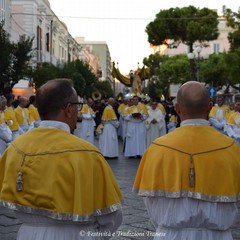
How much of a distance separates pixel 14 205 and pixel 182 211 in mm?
1059

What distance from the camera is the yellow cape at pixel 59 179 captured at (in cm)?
319

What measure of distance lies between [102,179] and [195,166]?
2.16 ft

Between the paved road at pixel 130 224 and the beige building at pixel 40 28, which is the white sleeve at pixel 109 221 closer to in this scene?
the paved road at pixel 130 224

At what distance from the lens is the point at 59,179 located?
3201mm

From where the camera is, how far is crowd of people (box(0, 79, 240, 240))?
3217 millimetres

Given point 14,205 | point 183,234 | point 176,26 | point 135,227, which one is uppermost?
point 176,26

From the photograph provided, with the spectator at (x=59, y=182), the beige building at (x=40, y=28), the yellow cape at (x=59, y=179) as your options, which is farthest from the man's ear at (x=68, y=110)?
the beige building at (x=40, y=28)

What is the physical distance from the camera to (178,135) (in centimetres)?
375

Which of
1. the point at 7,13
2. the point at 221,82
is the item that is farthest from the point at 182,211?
the point at 221,82

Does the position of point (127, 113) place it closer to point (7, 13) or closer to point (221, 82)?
point (7, 13)

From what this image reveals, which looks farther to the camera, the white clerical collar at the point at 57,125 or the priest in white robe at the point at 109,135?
the priest in white robe at the point at 109,135

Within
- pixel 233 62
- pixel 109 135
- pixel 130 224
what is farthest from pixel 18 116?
pixel 233 62

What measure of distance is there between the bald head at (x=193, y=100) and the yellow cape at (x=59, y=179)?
75 cm

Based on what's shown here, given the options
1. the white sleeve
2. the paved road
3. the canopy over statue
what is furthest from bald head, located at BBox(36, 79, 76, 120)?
the canopy over statue
